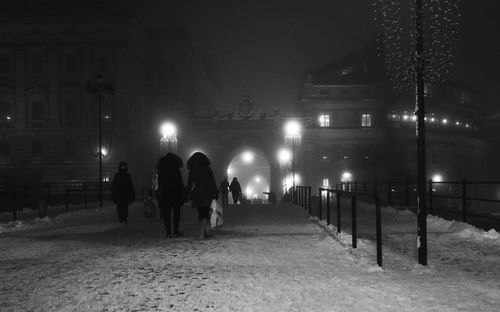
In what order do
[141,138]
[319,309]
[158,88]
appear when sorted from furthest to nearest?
1. [158,88]
2. [141,138]
3. [319,309]

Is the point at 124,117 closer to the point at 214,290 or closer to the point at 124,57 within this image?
the point at 124,57

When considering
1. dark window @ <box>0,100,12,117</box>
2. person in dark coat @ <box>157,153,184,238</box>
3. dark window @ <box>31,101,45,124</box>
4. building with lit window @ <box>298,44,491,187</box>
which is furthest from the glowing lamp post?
person in dark coat @ <box>157,153,184,238</box>

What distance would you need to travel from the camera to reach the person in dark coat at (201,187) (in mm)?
9602

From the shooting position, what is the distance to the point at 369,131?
172 ft

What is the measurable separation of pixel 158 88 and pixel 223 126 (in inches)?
529

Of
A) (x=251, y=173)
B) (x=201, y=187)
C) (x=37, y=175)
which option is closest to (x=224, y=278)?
(x=201, y=187)

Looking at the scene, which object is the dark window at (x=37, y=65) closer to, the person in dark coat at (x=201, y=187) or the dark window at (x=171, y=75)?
the dark window at (x=171, y=75)

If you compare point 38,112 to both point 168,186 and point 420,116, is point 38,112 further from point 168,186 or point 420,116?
point 420,116

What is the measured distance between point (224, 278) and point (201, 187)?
3.84 m

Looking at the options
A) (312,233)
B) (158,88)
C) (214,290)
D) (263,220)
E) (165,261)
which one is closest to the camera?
(214,290)

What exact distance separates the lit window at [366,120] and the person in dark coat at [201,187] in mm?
48412

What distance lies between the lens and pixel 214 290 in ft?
17.8

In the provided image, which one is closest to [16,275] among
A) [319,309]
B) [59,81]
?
[319,309]

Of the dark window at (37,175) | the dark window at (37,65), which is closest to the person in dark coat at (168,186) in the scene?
the dark window at (37,175)
